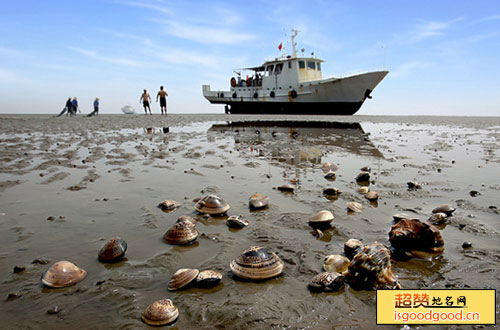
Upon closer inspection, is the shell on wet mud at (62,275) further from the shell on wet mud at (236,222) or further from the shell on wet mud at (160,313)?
the shell on wet mud at (236,222)

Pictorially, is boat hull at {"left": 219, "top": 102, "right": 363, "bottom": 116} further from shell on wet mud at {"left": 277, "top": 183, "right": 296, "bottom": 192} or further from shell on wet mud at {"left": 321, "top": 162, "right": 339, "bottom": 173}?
shell on wet mud at {"left": 277, "top": 183, "right": 296, "bottom": 192}

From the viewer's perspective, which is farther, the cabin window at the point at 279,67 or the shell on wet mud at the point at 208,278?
the cabin window at the point at 279,67

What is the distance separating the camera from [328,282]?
1.90 meters

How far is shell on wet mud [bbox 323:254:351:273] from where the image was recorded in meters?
2.12

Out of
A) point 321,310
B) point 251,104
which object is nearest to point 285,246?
point 321,310

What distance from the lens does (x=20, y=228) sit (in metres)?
2.78

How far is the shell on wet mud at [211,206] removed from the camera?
331cm

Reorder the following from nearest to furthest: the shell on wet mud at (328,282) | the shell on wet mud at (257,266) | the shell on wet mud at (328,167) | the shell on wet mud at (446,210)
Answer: the shell on wet mud at (328,282) → the shell on wet mud at (257,266) → the shell on wet mud at (446,210) → the shell on wet mud at (328,167)

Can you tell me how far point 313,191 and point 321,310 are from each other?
2585 mm

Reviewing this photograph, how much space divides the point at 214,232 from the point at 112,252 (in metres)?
0.95

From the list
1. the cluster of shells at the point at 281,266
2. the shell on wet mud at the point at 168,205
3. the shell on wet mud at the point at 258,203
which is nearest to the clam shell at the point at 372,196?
the cluster of shells at the point at 281,266

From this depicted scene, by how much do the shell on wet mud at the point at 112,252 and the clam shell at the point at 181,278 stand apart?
0.60m

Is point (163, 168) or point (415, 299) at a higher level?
point (163, 168)

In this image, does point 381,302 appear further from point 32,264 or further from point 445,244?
point 32,264
